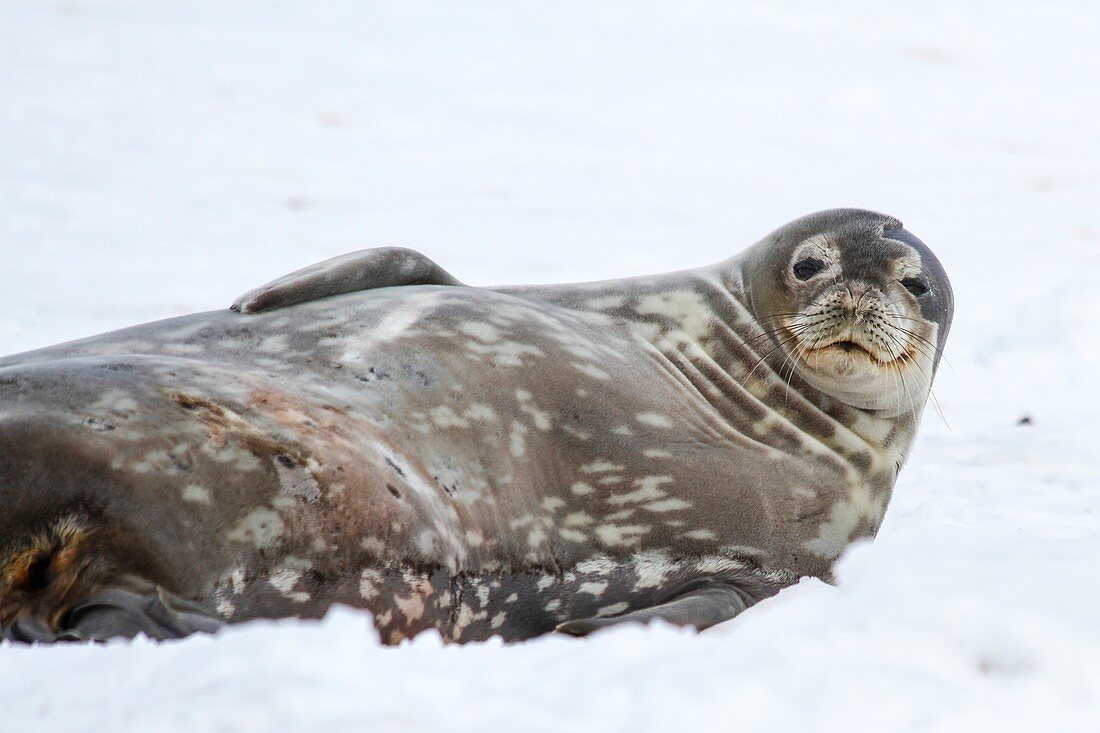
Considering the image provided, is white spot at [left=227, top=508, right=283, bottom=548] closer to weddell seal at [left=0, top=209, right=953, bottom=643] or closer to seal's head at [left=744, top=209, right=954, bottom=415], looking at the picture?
weddell seal at [left=0, top=209, right=953, bottom=643]

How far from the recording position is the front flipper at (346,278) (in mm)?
3170

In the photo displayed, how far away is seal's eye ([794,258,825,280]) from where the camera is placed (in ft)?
11.3

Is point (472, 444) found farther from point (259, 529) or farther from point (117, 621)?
point (117, 621)

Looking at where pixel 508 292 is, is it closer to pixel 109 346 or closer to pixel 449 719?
pixel 109 346

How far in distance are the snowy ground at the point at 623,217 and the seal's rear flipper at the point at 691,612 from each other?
0.19 ft

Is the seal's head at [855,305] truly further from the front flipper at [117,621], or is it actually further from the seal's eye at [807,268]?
the front flipper at [117,621]

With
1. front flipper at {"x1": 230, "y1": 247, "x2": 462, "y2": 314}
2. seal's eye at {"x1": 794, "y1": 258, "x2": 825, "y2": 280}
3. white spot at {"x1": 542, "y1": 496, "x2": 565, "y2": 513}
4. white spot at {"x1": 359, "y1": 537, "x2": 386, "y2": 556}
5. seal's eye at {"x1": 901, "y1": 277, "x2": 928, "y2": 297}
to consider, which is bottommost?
white spot at {"x1": 542, "y1": 496, "x2": 565, "y2": 513}

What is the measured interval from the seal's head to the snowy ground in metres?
0.38

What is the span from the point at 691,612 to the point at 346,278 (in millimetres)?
1104

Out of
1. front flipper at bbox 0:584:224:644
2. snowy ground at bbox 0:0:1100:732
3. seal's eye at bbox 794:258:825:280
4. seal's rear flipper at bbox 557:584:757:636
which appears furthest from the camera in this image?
seal's eye at bbox 794:258:825:280

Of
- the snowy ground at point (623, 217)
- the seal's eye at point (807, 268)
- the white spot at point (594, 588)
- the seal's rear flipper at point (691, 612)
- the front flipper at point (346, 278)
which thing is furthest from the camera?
the seal's eye at point (807, 268)

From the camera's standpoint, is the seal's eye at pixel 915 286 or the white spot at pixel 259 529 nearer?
the white spot at pixel 259 529

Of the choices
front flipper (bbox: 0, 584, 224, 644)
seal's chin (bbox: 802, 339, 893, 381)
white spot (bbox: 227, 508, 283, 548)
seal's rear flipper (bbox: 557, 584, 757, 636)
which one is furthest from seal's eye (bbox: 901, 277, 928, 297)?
front flipper (bbox: 0, 584, 224, 644)

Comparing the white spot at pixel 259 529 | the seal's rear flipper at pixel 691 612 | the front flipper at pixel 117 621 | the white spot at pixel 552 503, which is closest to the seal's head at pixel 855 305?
the seal's rear flipper at pixel 691 612
